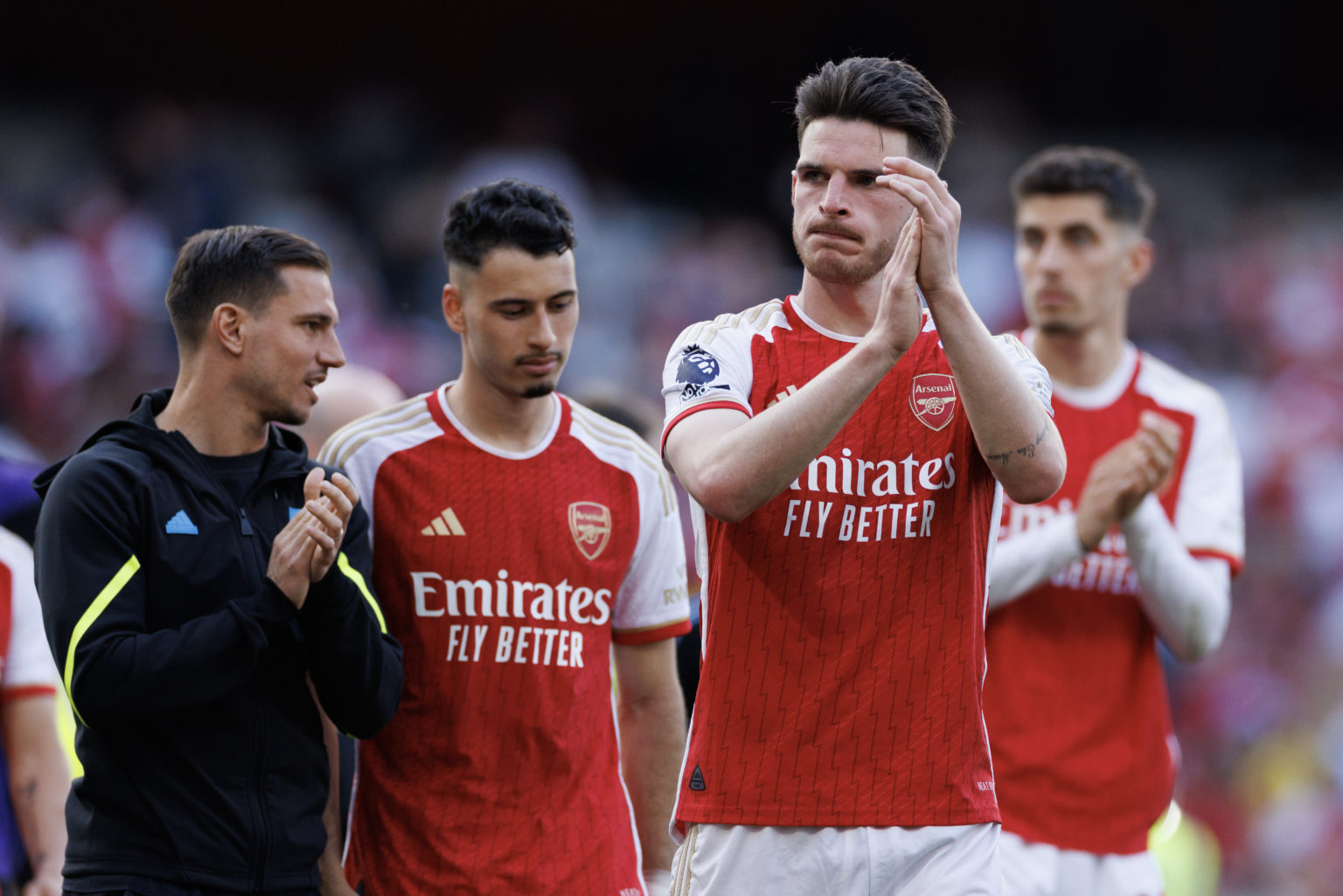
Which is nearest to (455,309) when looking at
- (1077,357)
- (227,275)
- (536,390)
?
(536,390)

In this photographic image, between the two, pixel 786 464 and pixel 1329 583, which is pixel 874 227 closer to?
pixel 786 464

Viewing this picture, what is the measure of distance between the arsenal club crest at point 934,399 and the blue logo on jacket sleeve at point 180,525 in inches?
66.2

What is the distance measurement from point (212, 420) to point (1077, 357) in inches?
120

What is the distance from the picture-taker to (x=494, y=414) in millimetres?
4359

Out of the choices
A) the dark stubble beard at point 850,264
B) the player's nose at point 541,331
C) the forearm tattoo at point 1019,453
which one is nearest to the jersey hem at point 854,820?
the forearm tattoo at point 1019,453

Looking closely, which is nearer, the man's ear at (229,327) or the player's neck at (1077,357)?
the man's ear at (229,327)

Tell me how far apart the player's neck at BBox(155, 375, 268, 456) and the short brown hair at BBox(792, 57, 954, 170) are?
1.54 meters

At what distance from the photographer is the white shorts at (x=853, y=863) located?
3334 millimetres

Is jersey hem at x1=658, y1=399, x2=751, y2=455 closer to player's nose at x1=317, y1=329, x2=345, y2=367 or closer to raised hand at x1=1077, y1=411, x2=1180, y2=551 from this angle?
player's nose at x1=317, y1=329, x2=345, y2=367

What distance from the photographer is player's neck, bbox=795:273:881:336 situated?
140 inches

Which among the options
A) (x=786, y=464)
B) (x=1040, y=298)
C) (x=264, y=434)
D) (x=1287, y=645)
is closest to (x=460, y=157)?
(x=1287, y=645)

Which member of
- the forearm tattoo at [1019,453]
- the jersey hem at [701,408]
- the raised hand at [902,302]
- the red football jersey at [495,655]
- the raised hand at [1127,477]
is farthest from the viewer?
the raised hand at [1127,477]

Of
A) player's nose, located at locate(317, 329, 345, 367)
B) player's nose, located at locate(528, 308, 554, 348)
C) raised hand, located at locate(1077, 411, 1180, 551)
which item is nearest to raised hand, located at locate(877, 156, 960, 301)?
player's nose, located at locate(528, 308, 554, 348)

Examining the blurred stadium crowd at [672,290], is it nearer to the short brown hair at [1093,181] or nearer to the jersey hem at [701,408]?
the short brown hair at [1093,181]
